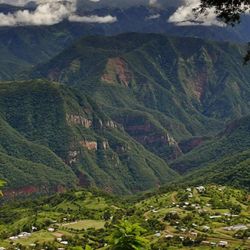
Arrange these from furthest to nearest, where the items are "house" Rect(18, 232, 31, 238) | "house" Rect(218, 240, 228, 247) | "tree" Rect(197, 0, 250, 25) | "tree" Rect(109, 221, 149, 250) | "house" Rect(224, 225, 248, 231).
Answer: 1. "house" Rect(18, 232, 31, 238)
2. "house" Rect(224, 225, 248, 231)
3. "house" Rect(218, 240, 228, 247)
4. "tree" Rect(197, 0, 250, 25)
5. "tree" Rect(109, 221, 149, 250)

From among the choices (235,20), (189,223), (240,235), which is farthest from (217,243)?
(235,20)

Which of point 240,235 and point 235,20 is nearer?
point 235,20

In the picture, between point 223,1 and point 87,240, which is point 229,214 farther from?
point 223,1

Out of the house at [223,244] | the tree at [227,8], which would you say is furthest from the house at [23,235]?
the tree at [227,8]

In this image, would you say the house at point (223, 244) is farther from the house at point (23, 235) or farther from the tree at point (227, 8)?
the tree at point (227, 8)

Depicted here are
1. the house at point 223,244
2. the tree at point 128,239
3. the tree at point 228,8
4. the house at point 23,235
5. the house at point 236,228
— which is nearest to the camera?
the tree at point 128,239

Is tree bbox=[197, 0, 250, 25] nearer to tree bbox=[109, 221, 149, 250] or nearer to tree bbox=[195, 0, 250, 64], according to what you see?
tree bbox=[195, 0, 250, 64]

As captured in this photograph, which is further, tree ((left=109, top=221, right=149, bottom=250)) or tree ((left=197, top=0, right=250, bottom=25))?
tree ((left=197, top=0, right=250, bottom=25))

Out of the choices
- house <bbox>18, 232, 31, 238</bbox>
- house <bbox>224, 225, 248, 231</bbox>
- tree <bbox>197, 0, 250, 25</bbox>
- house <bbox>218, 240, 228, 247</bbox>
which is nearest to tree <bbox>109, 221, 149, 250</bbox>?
tree <bbox>197, 0, 250, 25</bbox>

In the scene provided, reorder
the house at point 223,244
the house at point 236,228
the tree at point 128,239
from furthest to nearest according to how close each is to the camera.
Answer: the house at point 236,228 < the house at point 223,244 < the tree at point 128,239
